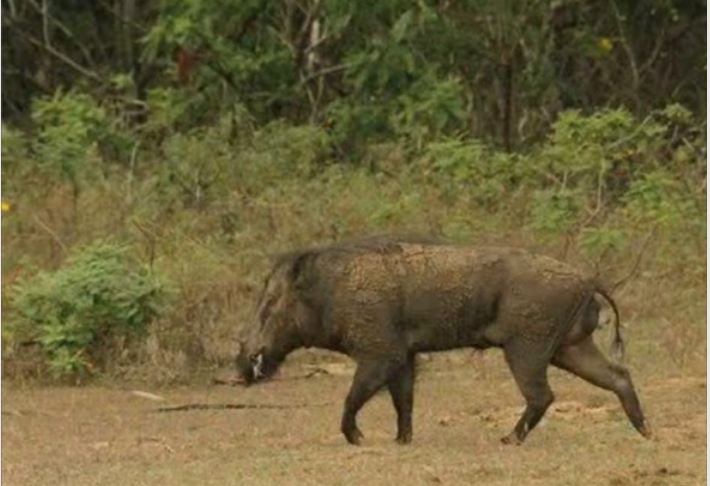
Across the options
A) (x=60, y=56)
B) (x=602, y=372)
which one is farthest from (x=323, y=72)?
(x=602, y=372)

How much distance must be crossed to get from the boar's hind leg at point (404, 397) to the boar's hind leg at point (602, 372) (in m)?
0.63

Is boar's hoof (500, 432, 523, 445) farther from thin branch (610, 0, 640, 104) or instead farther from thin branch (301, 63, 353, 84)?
thin branch (610, 0, 640, 104)

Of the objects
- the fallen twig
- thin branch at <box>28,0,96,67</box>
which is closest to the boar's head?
the fallen twig

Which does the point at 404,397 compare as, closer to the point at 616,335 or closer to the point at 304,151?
the point at 616,335

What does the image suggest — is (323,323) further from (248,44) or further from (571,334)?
(248,44)

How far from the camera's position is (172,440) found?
1127cm

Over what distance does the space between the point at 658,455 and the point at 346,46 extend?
11.0 metres

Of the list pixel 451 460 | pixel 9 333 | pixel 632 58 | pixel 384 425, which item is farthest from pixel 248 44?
pixel 451 460

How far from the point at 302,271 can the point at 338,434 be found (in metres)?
1.05

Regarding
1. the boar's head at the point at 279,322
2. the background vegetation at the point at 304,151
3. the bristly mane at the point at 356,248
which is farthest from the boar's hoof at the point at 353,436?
the background vegetation at the point at 304,151

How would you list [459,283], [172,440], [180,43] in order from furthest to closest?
[180,43] → [172,440] → [459,283]

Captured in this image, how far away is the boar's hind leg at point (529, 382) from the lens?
1033 centimetres

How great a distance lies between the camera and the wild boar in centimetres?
1031

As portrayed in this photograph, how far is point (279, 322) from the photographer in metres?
10.5
